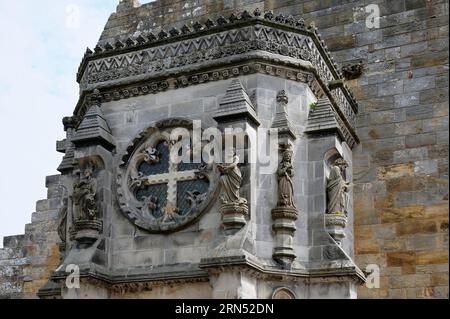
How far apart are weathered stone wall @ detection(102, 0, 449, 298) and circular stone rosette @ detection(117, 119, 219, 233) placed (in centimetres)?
355

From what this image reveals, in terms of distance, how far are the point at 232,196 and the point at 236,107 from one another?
4.28 feet

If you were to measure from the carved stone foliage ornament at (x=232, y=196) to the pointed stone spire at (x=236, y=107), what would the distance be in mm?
572

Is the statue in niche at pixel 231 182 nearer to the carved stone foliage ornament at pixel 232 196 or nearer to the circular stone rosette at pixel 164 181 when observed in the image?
the carved stone foliage ornament at pixel 232 196

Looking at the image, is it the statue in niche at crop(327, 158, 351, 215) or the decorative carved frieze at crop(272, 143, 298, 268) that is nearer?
the decorative carved frieze at crop(272, 143, 298, 268)

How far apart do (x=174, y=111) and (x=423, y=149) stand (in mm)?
4505

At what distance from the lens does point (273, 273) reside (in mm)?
11992

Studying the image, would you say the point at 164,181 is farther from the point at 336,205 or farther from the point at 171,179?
the point at 336,205

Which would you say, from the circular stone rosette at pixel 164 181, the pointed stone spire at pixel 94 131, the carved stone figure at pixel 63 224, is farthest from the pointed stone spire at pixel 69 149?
the circular stone rosette at pixel 164 181

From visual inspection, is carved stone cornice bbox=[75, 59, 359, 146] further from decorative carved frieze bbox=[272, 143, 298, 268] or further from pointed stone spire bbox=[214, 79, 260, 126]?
decorative carved frieze bbox=[272, 143, 298, 268]

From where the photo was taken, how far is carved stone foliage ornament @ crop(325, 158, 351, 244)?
496 inches

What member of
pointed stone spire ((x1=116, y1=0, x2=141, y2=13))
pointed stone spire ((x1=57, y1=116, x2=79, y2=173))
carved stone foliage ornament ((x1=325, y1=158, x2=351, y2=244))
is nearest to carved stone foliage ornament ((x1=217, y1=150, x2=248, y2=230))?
carved stone foliage ornament ((x1=325, y1=158, x2=351, y2=244))

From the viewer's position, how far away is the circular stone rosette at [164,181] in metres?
12.5
